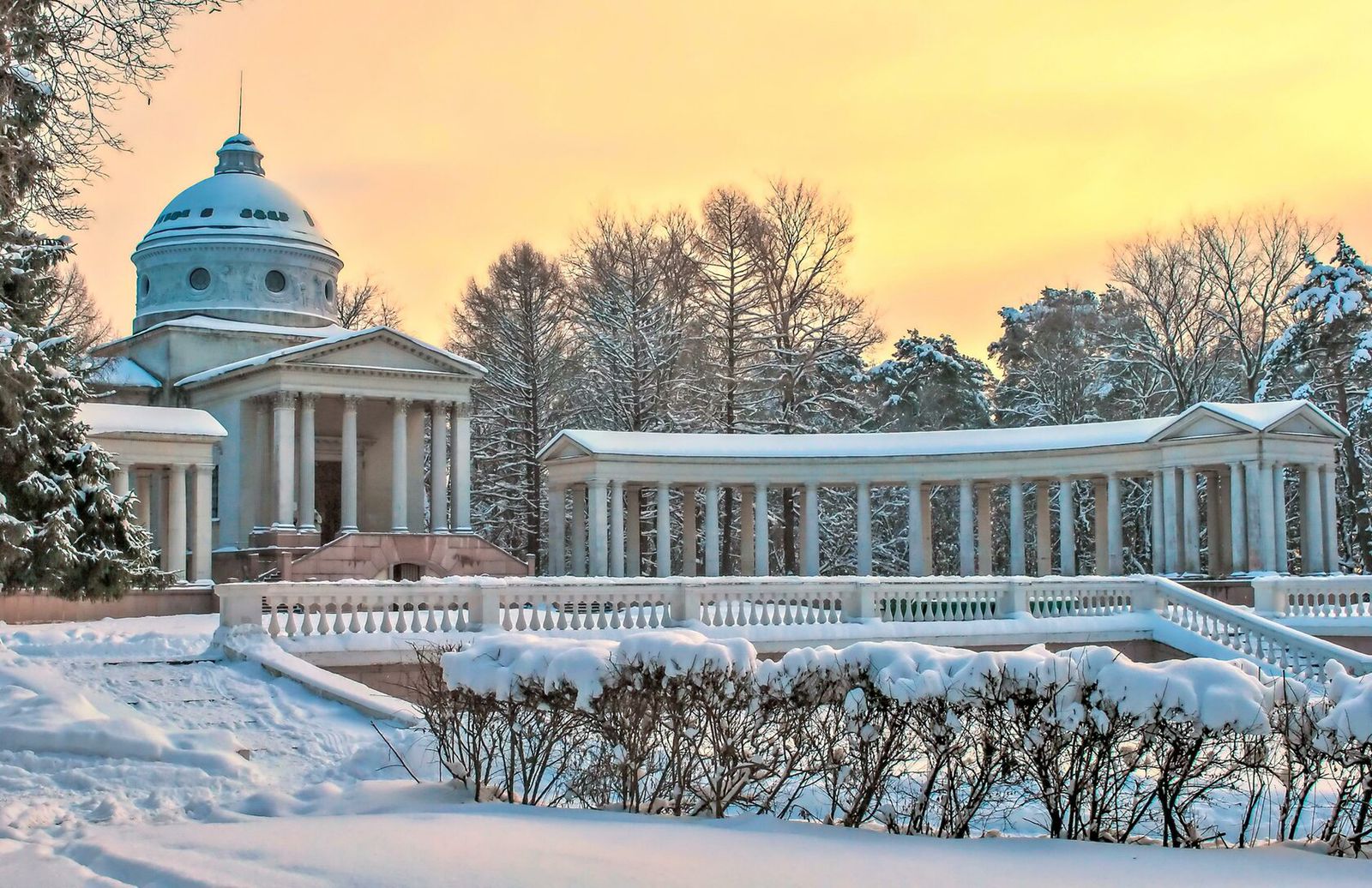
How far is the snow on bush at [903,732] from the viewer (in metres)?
12.1

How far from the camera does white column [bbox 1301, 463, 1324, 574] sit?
154 feet

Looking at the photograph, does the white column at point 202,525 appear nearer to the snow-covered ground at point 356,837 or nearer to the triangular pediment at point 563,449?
the triangular pediment at point 563,449

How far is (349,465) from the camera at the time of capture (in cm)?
5503

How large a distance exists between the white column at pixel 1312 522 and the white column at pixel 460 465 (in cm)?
Result: 2927

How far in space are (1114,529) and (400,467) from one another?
85.4 ft

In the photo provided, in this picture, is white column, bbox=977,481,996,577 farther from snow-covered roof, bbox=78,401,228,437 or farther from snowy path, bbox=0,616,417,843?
snowy path, bbox=0,616,417,843

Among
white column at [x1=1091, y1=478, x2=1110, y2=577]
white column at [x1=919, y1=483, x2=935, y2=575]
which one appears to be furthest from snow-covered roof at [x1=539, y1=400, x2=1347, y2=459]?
white column at [x1=1091, y1=478, x2=1110, y2=577]

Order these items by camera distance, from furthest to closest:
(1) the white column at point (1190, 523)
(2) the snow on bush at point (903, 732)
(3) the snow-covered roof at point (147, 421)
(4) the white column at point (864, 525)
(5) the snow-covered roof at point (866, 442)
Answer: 1. (4) the white column at point (864, 525)
2. (5) the snow-covered roof at point (866, 442)
3. (1) the white column at point (1190, 523)
4. (3) the snow-covered roof at point (147, 421)
5. (2) the snow on bush at point (903, 732)

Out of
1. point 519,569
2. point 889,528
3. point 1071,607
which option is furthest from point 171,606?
point 889,528

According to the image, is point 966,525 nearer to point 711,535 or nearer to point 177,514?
point 711,535

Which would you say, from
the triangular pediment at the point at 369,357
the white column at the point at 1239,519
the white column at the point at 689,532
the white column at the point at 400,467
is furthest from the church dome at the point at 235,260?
the white column at the point at 1239,519

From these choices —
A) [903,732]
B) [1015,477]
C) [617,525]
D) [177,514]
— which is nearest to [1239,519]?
[1015,477]

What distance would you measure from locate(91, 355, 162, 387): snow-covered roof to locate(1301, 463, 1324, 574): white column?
1654 inches

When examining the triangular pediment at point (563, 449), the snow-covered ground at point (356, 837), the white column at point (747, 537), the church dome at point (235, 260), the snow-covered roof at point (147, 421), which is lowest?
the snow-covered ground at point (356, 837)
